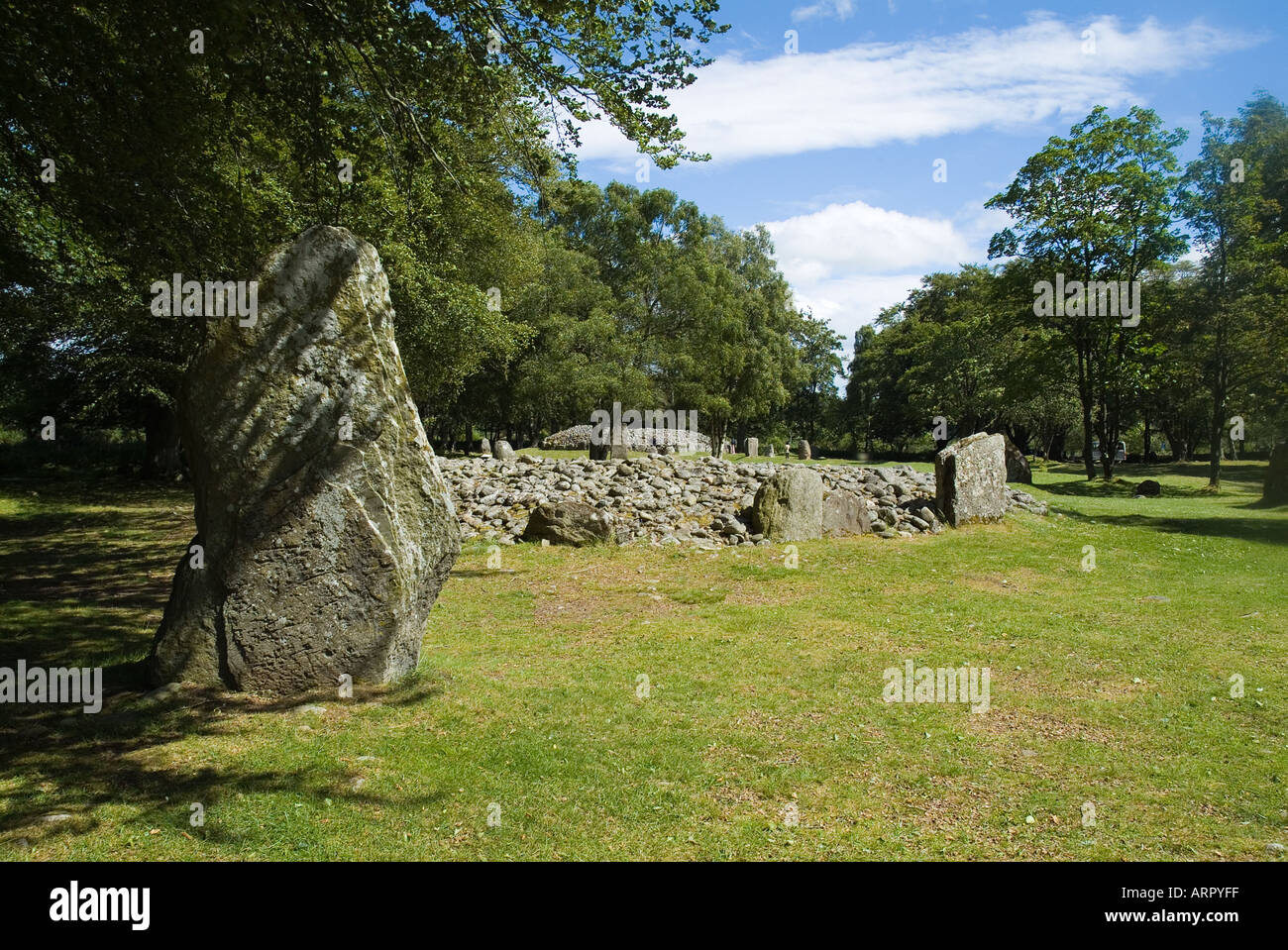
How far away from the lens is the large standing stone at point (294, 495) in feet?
22.1

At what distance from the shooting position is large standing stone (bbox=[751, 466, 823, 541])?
1653 cm

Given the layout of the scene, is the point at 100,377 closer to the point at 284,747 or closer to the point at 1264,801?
the point at 284,747

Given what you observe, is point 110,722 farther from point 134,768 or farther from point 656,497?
point 656,497

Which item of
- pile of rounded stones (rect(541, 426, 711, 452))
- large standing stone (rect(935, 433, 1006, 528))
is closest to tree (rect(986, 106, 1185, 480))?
large standing stone (rect(935, 433, 1006, 528))

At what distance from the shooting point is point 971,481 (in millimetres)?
18484

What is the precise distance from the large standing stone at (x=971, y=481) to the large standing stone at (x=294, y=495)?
1460 cm

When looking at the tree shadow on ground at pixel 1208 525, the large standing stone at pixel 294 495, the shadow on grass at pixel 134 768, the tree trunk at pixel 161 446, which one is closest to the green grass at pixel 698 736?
the shadow on grass at pixel 134 768

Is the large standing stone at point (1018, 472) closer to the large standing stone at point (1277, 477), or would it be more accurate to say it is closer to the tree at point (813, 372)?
the large standing stone at point (1277, 477)

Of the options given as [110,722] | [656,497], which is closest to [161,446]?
[656,497]

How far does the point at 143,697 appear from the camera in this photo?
6539 millimetres

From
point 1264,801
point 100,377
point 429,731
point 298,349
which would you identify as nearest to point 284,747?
point 429,731

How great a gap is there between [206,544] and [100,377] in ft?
69.7

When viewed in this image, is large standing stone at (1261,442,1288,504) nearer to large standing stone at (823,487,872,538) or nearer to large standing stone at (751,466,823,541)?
large standing stone at (823,487,872,538)

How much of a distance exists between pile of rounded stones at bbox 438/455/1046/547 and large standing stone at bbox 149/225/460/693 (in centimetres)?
896
